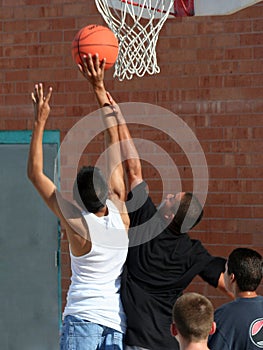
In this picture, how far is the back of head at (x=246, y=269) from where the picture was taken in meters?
4.20

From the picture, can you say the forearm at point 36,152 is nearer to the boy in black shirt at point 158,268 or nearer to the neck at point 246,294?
the boy in black shirt at point 158,268

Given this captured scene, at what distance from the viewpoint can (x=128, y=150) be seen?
17.1ft

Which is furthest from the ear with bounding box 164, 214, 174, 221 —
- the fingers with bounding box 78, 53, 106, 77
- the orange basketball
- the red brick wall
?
the red brick wall

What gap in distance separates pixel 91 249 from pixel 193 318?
1208 mm

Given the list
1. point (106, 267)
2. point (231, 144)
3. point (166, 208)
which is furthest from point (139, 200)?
point (231, 144)

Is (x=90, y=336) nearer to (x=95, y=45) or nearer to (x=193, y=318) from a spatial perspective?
(x=193, y=318)

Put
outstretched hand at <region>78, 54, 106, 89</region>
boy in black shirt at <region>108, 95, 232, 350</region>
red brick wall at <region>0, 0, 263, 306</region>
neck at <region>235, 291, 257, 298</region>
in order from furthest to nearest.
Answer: red brick wall at <region>0, 0, 263, 306</region>
outstretched hand at <region>78, 54, 106, 89</region>
boy in black shirt at <region>108, 95, 232, 350</region>
neck at <region>235, 291, 257, 298</region>

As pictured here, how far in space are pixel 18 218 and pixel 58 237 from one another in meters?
0.45

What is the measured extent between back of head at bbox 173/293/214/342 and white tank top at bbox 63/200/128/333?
3.45 ft

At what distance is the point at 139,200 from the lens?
5098 millimetres

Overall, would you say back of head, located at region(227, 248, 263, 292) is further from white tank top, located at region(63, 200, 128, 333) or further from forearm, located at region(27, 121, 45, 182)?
forearm, located at region(27, 121, 45, 182)

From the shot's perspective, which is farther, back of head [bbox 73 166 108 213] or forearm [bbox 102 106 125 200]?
forearm [bbox 102 106 125 200]

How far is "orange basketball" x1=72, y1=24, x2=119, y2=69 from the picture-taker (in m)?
5.10

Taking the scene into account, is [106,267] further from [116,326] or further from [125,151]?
[125,151]
